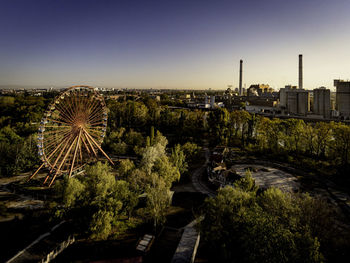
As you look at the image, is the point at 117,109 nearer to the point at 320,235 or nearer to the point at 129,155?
the point at 129,155

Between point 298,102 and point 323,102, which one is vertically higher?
point 298,102

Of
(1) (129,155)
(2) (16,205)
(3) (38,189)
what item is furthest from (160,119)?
(2) (16,205)

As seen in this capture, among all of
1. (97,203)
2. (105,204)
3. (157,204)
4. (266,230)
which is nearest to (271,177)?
(157,204)

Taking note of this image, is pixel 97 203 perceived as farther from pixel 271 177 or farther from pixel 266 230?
pixel 271 177

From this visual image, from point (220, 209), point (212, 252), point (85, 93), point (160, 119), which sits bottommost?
point (212, 252)

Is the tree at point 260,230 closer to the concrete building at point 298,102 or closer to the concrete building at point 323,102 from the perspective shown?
the concrete building at point 323,102

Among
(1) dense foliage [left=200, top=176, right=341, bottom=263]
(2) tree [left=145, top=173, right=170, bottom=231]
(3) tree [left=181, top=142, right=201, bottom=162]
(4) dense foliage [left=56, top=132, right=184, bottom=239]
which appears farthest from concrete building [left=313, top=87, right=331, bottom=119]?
(4) dense foliage [left=56, top=132, right=184, bottom=239]

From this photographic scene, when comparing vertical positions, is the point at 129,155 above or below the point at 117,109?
A: below

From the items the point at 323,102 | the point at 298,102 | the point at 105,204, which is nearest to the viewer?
the point at 105,204

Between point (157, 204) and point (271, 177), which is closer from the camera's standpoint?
point (157, 204)
